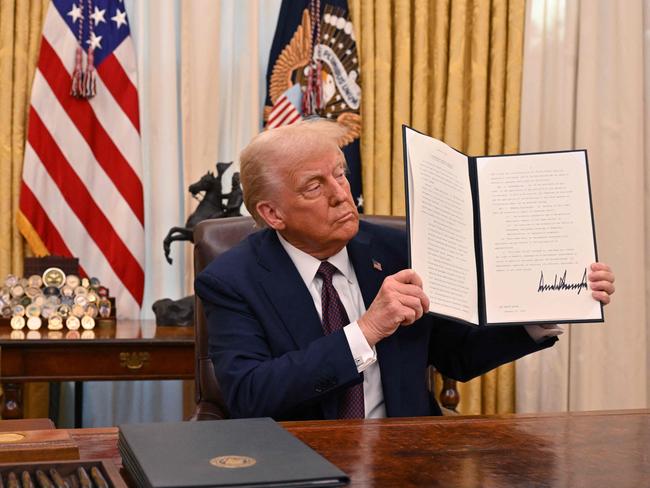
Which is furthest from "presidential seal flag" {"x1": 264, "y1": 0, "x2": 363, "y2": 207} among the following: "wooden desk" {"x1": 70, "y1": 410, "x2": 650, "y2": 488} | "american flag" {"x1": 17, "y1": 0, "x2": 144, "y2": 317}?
"wooden desk" {"x1": 70, "y1": 410, "x2": 650, "y2": 488}

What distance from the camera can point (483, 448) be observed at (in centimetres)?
159

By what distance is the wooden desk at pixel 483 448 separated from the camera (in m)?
1.39

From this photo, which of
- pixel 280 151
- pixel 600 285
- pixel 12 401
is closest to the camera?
pixel 600 285

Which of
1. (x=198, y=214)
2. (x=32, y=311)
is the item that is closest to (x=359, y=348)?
(x=198, y=214)

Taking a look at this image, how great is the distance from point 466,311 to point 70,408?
2.76m

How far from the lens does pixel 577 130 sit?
4297 millimetres

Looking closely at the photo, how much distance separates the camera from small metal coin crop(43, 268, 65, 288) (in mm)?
3809

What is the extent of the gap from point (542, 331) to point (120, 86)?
2.62 meters

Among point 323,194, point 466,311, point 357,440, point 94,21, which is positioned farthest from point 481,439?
point 94,21

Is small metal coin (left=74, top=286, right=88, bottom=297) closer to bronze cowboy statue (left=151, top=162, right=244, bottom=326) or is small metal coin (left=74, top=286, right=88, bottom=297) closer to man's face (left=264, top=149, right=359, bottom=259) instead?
bronze cowboy statue (left=151, top=162, right=244, bottom=326)

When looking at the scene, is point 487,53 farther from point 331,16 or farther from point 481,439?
point 481,439

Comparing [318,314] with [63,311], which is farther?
[63,311]

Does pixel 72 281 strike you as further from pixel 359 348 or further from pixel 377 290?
pixel 359 348

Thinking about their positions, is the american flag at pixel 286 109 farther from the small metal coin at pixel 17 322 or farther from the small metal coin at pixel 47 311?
the small metal coin at pixel 17 322
